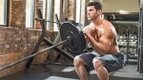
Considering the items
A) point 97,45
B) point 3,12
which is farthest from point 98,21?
point 3,12

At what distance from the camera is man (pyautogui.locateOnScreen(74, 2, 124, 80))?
3.66 meters

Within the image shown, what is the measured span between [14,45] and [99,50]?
8.72 ft

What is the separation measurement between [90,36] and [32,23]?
4.21 metres

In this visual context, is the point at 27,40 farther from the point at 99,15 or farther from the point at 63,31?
the point at 99,15

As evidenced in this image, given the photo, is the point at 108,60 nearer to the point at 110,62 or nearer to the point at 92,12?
the point at 110,62

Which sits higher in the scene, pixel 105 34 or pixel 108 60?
pixel 105 34

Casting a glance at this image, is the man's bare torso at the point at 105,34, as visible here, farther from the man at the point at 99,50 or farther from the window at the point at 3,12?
the window at the point at 3,12

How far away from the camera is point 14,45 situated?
599cm

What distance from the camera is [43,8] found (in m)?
8.75

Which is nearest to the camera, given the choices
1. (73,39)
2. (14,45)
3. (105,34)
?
(105,34)

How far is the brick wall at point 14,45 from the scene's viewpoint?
5520 mm

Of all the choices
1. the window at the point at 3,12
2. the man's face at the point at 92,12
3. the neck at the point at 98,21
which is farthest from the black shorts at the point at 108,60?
the window at the point at 3,12

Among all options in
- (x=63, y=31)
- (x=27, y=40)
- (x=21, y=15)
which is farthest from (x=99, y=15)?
(x=27, y=40)

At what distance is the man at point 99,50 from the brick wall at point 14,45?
207 centimetres
